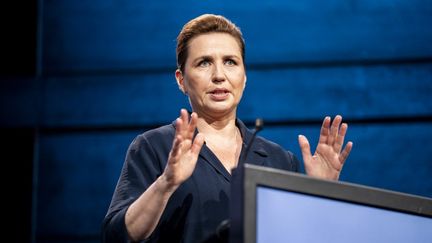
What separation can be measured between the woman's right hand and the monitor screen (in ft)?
0.96

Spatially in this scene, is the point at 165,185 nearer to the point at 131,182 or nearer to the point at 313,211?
the point at 131,182

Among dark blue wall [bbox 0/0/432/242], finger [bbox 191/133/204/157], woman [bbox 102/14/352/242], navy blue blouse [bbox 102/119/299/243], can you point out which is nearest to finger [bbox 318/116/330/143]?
woman [bbox 102/14/352/242]

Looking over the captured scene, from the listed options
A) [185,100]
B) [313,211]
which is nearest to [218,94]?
[313,211]

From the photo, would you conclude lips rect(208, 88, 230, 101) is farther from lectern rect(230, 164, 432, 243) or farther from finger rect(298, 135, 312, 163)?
lectern rect(230, 164, 432, 243)

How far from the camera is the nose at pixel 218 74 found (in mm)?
1679

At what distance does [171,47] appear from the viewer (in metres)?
3.06

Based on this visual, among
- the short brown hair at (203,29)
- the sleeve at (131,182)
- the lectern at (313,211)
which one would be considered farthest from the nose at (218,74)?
the lectern at (313,211)

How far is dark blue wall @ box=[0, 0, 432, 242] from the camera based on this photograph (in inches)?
114

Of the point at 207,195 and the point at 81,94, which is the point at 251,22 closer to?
the point at 81,94

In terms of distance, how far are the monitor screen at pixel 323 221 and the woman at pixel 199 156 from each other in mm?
297

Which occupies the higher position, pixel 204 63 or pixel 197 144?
pixel 204 63

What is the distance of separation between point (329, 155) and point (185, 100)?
1.42m

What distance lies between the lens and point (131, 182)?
62.3 inches

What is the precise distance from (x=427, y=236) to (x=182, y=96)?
180cm
